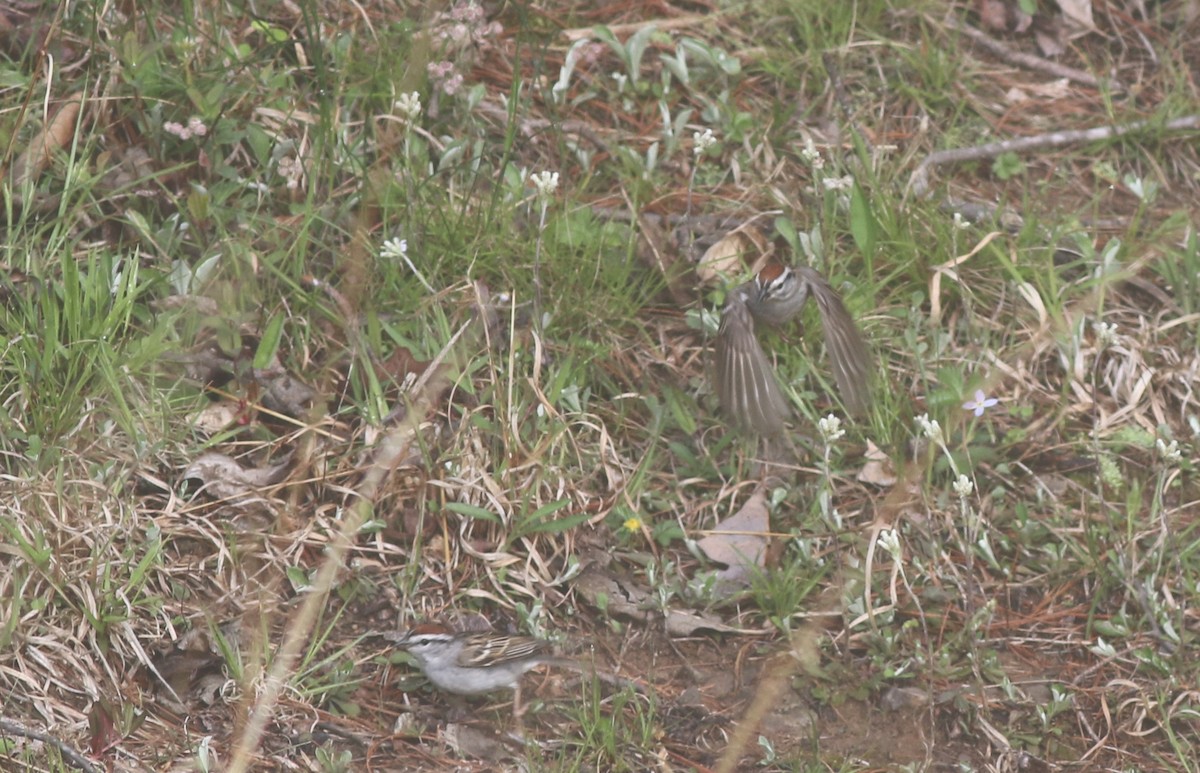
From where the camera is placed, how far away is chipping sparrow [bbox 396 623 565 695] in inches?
172

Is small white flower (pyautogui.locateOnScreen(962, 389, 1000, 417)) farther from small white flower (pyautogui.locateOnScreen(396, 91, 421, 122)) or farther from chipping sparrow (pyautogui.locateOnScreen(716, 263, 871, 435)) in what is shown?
small white flower (pyautogui.locateOnScreen(396, 91, 421, 122))

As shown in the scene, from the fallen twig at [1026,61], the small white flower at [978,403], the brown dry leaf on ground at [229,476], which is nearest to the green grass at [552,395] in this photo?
the brown dry leaf on ground at [229,476]

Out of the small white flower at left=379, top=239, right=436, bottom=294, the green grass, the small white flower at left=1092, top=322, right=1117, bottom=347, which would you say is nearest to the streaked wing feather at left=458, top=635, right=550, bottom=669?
the green grass

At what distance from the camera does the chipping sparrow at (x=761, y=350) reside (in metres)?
5.22

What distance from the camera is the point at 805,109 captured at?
21.5ft

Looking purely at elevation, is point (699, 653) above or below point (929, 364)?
below

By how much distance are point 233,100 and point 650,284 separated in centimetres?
181

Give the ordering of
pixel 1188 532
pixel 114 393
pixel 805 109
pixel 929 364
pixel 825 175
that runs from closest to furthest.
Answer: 1. pixel 114 393
2. pixel 1188 532
3. pixel 929 364
4. pixel 825 175
5. pixel 805 109

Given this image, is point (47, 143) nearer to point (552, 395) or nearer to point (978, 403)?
point (552, 395)

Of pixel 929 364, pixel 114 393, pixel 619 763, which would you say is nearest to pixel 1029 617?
pixel 929 364

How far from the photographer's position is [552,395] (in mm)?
5195

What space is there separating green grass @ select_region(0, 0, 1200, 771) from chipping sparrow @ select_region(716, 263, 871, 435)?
168 mm

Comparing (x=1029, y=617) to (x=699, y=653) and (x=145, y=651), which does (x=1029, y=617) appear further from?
(x=145, y=651)

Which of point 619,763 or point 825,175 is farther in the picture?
point 825,175
